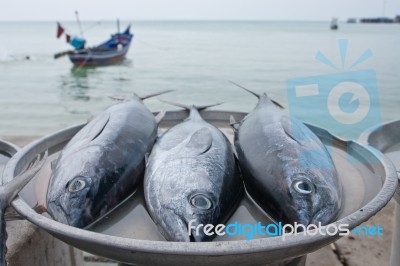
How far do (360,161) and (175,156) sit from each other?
1.01 m

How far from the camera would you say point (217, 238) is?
140 centimetres

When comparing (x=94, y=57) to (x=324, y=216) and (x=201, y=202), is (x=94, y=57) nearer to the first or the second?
(x=201, y=202)

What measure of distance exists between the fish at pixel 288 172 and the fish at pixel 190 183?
11 centimetres

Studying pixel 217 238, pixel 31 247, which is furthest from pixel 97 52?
pixel 217 238

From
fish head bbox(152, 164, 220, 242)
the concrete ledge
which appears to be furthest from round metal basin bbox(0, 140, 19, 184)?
fish head bbox(152, 164, 220, 242)

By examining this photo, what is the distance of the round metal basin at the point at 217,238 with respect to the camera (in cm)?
115

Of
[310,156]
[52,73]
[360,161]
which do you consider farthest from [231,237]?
[52,73]

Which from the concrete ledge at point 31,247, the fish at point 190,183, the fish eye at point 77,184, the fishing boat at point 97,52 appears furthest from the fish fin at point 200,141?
the fishing boat at point 97,52

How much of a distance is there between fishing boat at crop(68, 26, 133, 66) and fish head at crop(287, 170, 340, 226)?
21897 millimetres

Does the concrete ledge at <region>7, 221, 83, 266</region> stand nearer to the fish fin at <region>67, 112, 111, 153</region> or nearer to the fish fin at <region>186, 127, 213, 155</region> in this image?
the fish fin at <region>67, 112, 111, 153</region>

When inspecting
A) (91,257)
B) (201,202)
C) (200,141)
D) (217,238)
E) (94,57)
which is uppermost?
(200,141)

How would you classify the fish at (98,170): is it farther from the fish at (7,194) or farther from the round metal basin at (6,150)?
the round metal basin at (6,150)

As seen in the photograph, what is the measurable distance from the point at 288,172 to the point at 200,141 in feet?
1.67

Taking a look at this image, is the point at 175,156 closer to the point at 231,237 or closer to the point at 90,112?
the point at 231,237
